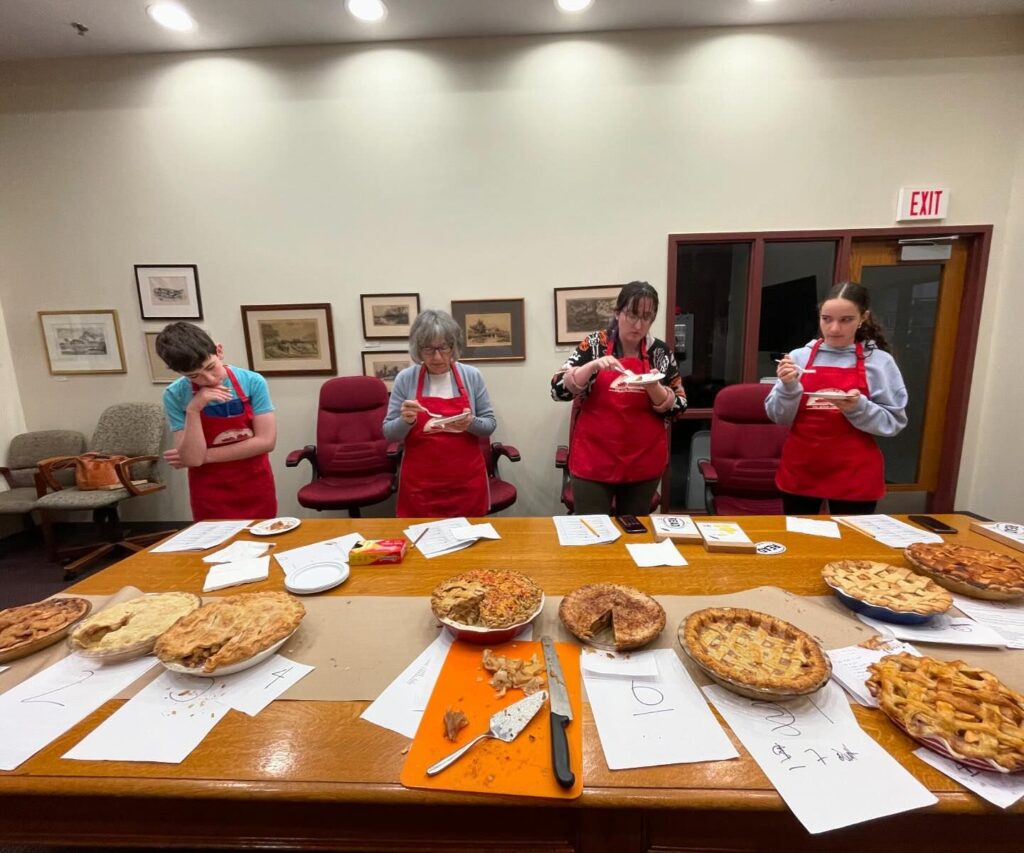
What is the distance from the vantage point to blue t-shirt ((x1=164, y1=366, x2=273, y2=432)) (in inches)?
74.7

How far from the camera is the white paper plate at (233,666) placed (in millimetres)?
856

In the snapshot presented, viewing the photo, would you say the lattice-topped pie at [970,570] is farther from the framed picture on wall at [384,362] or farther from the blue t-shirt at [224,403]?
the framed picture on wall at [384,362]

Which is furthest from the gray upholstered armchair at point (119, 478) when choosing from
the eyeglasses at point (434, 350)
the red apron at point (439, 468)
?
the eyeglasses at point (434, 350)

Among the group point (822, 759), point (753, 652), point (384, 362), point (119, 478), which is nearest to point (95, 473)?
point (119, 478)

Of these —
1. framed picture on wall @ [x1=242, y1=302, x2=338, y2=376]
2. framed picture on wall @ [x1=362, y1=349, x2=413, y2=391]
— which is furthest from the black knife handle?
framed picture on wall @ [x1=242, y1=302, x2=338, y2=376]

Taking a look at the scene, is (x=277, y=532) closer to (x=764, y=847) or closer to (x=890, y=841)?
(x=764, y=847)

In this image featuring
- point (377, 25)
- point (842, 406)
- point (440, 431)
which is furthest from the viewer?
point (377, 25)

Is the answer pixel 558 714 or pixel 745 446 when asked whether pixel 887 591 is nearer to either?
pixel 558 714

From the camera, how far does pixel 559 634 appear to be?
40.3 inches

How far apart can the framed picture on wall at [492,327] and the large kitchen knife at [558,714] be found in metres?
2.63

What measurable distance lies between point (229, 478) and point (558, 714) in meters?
1.84

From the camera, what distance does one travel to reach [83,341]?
3.47 meters

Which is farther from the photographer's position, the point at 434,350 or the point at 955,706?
the point at 434,350

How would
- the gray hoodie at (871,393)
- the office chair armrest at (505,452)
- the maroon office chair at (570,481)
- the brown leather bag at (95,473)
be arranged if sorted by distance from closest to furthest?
1. the gray hoodie at (871,393)
2. the maroon office chair at (570,481)
3. the office chair armrest at (505,452)
4. the brown leather bag at (95,473)
